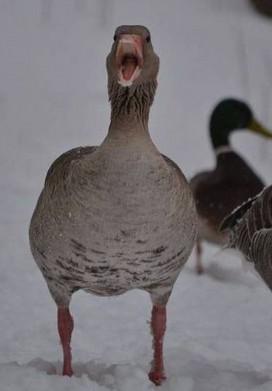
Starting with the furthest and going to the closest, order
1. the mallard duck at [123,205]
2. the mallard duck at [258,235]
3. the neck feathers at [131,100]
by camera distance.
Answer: the mallard duck at [258,235]
the neck feathers at [131,100]
the mallard duck at [123,205]

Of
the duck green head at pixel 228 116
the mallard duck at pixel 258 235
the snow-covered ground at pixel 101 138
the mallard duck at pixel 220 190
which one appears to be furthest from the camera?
the duck green head at pixel 228 116

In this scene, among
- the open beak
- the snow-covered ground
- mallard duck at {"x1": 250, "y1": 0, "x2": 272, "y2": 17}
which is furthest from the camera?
mallard duck at {"x1": 250, "y1": 0, "x2": 272, "y2": 17}

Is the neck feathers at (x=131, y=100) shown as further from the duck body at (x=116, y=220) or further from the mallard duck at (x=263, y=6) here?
the mallard duck at (x=263, y=6)

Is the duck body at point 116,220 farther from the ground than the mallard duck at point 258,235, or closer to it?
farther from the ground

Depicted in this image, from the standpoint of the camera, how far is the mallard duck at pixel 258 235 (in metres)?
5.77

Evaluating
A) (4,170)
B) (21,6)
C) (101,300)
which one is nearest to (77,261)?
(101,300)

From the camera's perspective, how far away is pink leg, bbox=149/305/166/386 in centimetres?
524

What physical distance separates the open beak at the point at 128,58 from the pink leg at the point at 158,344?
154 cm

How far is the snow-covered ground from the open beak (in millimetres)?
1516

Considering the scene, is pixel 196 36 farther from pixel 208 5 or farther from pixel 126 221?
pixel 126 221

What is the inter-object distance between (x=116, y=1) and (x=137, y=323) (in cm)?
1118

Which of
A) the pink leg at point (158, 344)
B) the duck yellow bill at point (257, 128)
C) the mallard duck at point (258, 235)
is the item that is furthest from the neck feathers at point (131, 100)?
the duck yellow bill at point (257, 128)

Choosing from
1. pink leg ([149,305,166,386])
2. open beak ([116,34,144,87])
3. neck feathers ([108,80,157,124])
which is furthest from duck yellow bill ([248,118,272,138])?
open beak ([116,34,144,87])

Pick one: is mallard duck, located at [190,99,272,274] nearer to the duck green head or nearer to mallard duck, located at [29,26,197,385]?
the duck green head
